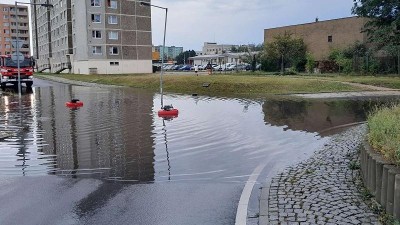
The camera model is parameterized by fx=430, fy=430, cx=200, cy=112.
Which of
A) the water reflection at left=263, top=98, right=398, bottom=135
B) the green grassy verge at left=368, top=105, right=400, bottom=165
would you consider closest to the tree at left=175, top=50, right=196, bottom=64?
the water reflection at left=263, top=98, right=398, bottom=135

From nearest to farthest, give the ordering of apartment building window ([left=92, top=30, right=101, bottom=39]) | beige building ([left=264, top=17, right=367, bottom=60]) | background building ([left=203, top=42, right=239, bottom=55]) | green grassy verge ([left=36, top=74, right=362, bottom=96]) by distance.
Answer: green grassy verge ([left=36, top=74, right=362, bottom=96])
beige building ([left=264, top=17, right=367, bottom=60])
apartment building window ([left=92, top=30, right=101, bottom=39])
background building ([left=203, top=42, right=239, bottom=55])

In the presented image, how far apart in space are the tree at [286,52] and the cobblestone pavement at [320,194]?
46.9 metres

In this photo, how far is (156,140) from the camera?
11773 mm

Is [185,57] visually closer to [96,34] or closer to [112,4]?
[112,4]

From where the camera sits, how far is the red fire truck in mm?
36125

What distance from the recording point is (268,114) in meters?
18.1

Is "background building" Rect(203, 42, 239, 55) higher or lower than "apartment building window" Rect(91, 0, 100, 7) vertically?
lower

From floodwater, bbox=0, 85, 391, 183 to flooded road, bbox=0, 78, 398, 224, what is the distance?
0.9 inches

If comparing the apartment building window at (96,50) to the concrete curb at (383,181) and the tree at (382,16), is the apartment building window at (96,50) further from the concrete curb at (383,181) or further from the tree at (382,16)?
the concrete curb at (383,181)

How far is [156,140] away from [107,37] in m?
59.2

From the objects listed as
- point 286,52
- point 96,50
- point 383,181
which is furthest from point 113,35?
point 383,181

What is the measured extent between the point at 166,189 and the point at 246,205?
1.48 m

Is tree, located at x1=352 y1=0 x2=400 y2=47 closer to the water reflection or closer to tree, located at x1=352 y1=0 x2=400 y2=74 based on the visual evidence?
tree, located at x1=352 y1=0 x2=400 y2=74

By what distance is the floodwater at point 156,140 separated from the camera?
27.3 feet
